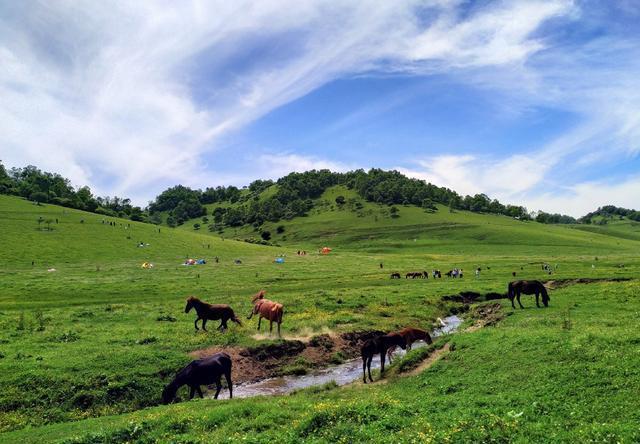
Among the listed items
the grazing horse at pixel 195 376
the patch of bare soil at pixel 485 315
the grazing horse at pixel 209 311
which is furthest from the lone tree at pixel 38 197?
the grazing horse at pixel 195 376

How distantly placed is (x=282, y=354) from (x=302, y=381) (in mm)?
3565

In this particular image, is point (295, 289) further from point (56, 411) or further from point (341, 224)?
point (341, 224)

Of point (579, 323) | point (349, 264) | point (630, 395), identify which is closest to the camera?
point (630, 395)

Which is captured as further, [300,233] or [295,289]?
[300,233]

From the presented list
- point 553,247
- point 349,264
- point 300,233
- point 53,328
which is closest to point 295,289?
point 53,328

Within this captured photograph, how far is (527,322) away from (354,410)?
1759 centimetres

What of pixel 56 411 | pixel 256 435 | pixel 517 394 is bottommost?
pixel 56 411

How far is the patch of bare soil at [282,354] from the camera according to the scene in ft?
84.2

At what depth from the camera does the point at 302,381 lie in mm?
24812

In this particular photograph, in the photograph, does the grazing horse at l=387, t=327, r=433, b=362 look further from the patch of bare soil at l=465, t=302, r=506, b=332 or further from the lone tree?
the lone tree

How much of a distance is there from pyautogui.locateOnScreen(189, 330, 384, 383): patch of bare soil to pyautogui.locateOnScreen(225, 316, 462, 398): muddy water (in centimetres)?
74

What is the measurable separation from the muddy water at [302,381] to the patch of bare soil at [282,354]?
74 cm

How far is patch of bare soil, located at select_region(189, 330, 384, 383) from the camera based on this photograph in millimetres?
25672

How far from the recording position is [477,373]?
1803 cm
